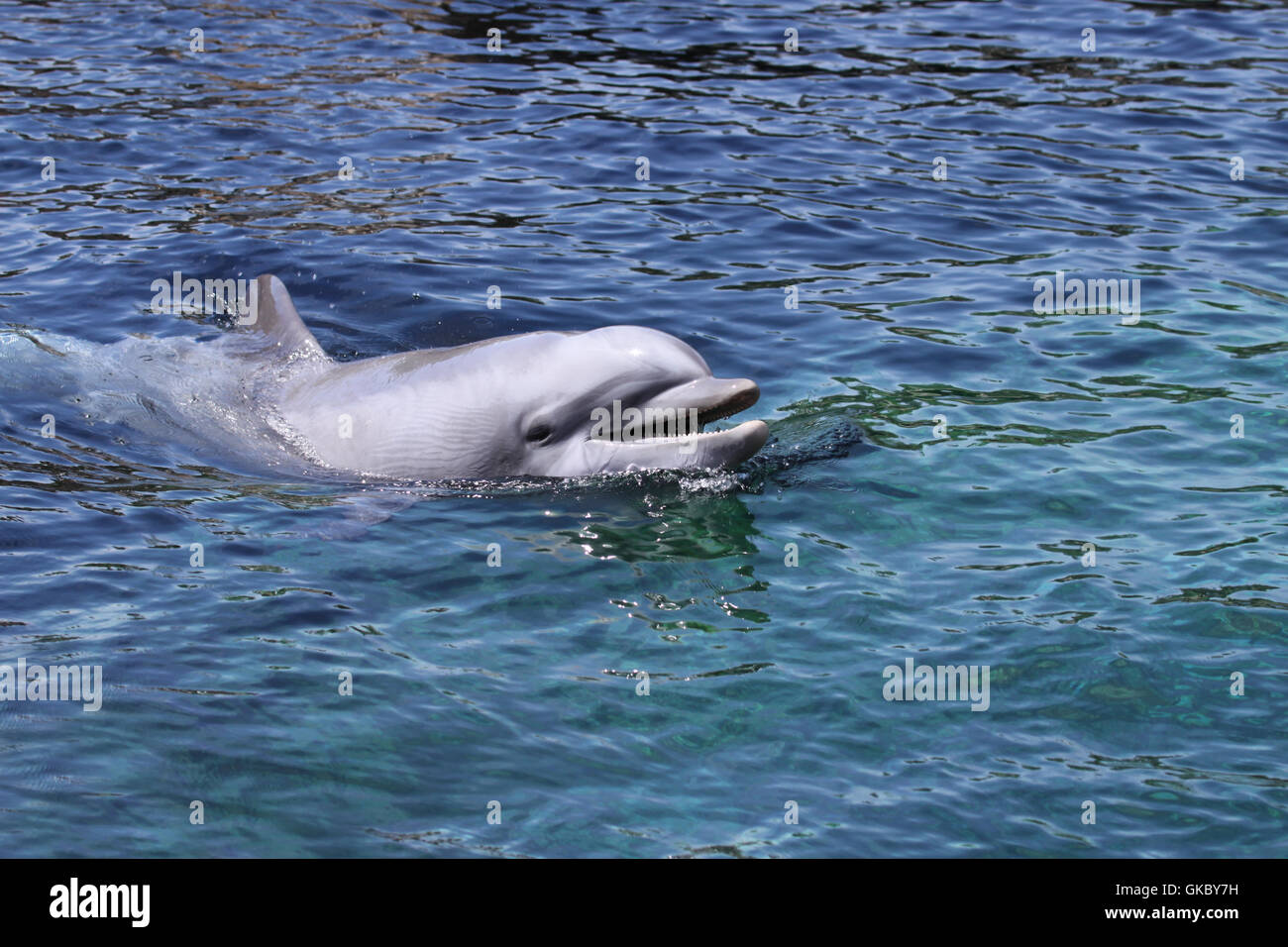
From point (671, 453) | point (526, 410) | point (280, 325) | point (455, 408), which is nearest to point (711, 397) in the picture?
point (671, 453)

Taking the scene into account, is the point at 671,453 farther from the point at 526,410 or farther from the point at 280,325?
the point at 280,325

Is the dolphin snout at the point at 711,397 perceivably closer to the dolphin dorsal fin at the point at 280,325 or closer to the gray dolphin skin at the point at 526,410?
the gray dolphin skin at the point at 526,410

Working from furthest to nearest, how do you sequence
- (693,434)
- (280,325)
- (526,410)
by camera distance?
(280,325)
(526,410)
(693,434)

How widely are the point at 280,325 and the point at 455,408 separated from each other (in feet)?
6.21

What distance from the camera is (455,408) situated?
8922 mm

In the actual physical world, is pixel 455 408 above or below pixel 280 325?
below

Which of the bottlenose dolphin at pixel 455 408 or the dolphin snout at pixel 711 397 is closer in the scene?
the dolphin snout at pixel 711 397

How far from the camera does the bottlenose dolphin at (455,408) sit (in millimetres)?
8562

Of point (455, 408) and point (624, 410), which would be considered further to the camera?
point (455, 408)

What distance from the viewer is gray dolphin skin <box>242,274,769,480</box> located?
8539 mm

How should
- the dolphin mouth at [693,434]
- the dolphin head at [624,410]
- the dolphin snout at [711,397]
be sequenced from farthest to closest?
1. the dolphin head at [624,410]
2. the dolphin mouth at [693,434]
3. the dolphin snout at [711,397]

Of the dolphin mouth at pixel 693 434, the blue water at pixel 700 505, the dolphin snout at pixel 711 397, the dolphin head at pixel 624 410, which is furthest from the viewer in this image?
the dolphin head at pixel 624 410

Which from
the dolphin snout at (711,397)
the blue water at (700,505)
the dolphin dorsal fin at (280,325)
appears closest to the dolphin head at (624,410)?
the dolphin snout at (711,397)
